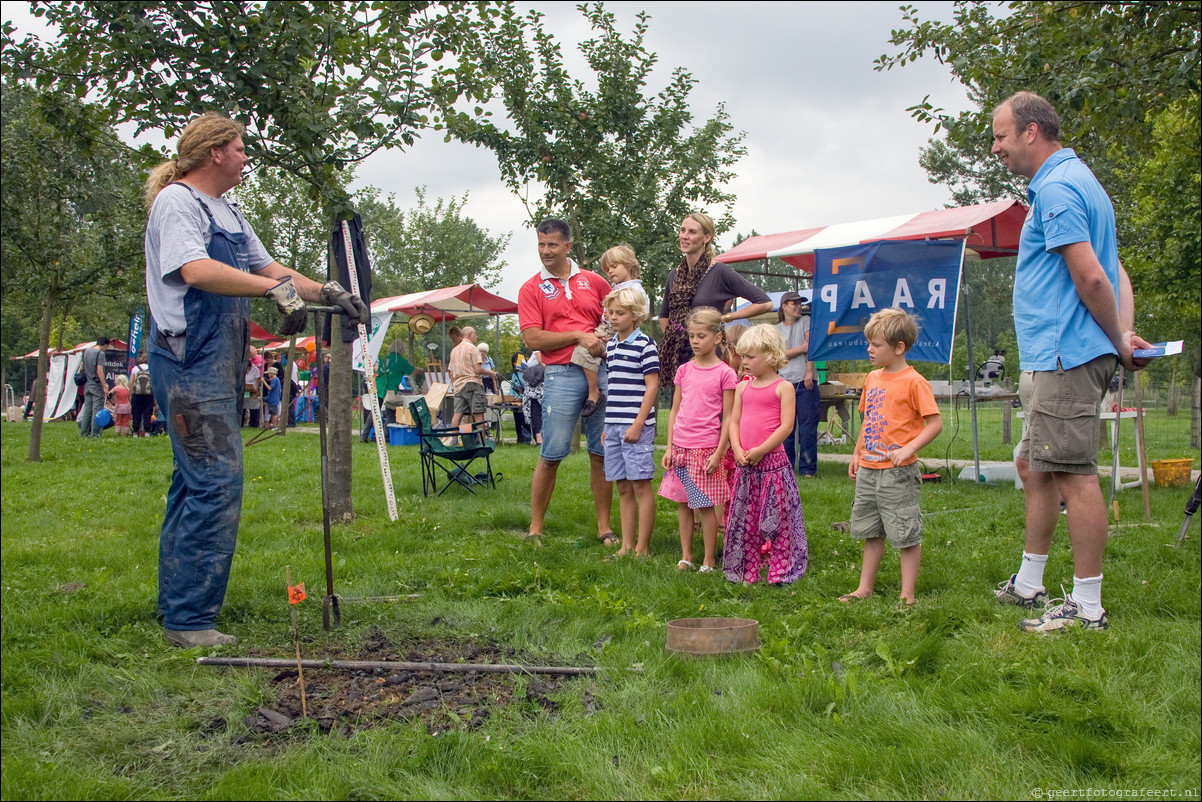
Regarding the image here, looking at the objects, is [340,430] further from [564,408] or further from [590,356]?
[590,356]

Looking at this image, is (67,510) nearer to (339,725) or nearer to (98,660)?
(98,660)

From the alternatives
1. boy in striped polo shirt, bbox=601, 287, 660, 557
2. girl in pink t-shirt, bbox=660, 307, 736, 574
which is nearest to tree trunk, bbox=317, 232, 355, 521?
boy in striped polo shirt, bbox=601, 287, 660, 557

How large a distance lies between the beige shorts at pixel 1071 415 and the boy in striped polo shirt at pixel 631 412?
2.18 metres

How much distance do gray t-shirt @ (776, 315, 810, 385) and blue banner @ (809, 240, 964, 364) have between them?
480mm

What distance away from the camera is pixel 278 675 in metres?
3.25

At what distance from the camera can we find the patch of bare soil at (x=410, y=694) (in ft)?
9.19

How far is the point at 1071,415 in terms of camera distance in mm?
3645

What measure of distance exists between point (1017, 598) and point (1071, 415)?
0.90 meters

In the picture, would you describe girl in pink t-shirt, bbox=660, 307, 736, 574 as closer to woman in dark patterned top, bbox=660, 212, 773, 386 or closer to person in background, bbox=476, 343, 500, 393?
woman in dark patterned top, bbox=660, 212, 773, 386

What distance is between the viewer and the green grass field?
92.8 inches

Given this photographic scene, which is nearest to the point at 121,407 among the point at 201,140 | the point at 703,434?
the point at 703,434

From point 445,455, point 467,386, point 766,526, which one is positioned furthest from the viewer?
point 467,386

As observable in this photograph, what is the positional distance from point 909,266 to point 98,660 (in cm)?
711

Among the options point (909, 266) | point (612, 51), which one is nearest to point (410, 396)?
point (612, 51)
